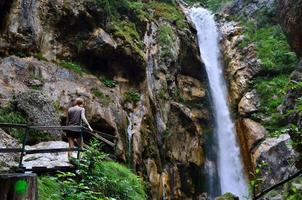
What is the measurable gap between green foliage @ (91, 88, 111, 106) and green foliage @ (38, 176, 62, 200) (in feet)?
22.6

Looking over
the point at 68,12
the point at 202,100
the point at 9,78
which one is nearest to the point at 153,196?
the point at 9,78

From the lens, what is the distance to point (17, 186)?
104 inches

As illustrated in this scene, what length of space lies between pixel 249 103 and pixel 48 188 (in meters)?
16.9

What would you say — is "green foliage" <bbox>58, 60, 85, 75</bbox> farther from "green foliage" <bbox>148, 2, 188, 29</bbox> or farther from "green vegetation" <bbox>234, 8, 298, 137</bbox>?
"green vegetation" <bbox>234, 8, 298, 137</bbox>

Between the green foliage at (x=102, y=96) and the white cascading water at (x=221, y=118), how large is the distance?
701 cm

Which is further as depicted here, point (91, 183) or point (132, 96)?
point (132, 96)

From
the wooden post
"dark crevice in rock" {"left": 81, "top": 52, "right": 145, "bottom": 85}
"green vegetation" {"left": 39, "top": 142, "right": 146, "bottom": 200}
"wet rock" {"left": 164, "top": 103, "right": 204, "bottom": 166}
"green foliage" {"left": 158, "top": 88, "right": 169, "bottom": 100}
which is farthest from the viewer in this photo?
"wet rock" {"left": 164, "top": 103, "right": 204, "bottom": 166}

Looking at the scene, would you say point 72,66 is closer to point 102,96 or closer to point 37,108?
point 102,96

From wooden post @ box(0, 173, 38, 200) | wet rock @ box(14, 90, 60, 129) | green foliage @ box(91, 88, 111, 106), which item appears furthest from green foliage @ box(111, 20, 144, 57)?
wooden post @ box(0, 173, 38, 200)

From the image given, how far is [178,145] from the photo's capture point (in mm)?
18656

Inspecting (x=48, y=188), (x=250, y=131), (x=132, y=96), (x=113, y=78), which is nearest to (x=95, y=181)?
(x=48, y=188)

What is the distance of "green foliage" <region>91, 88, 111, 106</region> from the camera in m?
13.3

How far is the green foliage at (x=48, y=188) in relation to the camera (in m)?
5.88

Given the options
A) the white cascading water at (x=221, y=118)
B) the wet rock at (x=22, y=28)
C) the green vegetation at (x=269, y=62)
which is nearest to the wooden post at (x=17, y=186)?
the wet rock at (x=22, y=28)
